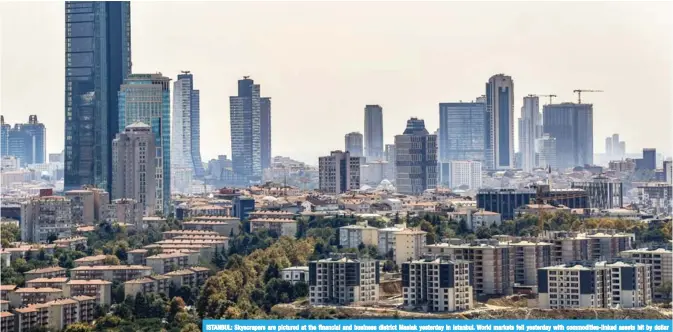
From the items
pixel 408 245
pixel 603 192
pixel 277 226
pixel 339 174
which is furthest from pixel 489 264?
pixel 339 174

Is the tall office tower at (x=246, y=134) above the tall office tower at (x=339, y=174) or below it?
above

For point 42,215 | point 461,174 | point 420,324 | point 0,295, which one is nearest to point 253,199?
point 42,215

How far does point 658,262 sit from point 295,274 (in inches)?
147

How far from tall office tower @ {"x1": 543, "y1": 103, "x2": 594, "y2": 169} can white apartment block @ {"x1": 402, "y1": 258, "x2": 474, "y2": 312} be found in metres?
34.5

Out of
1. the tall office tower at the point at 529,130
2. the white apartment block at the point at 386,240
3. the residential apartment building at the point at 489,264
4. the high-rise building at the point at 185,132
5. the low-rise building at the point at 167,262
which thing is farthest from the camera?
the tall office tower at the point at 529,130

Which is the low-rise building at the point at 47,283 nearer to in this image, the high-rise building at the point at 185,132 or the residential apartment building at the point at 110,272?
the residential apartment building at the point at 110,272

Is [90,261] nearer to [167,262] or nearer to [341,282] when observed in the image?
[167,262]

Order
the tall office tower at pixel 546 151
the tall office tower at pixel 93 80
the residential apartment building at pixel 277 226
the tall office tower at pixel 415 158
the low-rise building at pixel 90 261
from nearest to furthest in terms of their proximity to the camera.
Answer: the low-rise building at pixel 90 261 → the residential apartment building at pixel 277 226 → the tall office tower at pixel 93 80 → the tall office tower at pixel 415 158 → the tall office tower at pixel 546 151

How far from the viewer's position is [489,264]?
1939 cm

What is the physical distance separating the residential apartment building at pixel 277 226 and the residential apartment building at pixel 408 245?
406 centimetres

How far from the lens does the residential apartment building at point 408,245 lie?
21312 millimetres

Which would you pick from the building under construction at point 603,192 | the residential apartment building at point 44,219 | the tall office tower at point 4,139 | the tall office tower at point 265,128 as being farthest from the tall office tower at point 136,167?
the tall office tower at point 265,128

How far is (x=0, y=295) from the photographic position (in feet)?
61.0

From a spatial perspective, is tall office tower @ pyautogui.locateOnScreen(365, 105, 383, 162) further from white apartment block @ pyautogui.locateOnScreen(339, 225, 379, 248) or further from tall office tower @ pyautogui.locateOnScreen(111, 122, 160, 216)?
white apartment block @ pyautogui.locateOnScreen(339, 225, 379, 248)
